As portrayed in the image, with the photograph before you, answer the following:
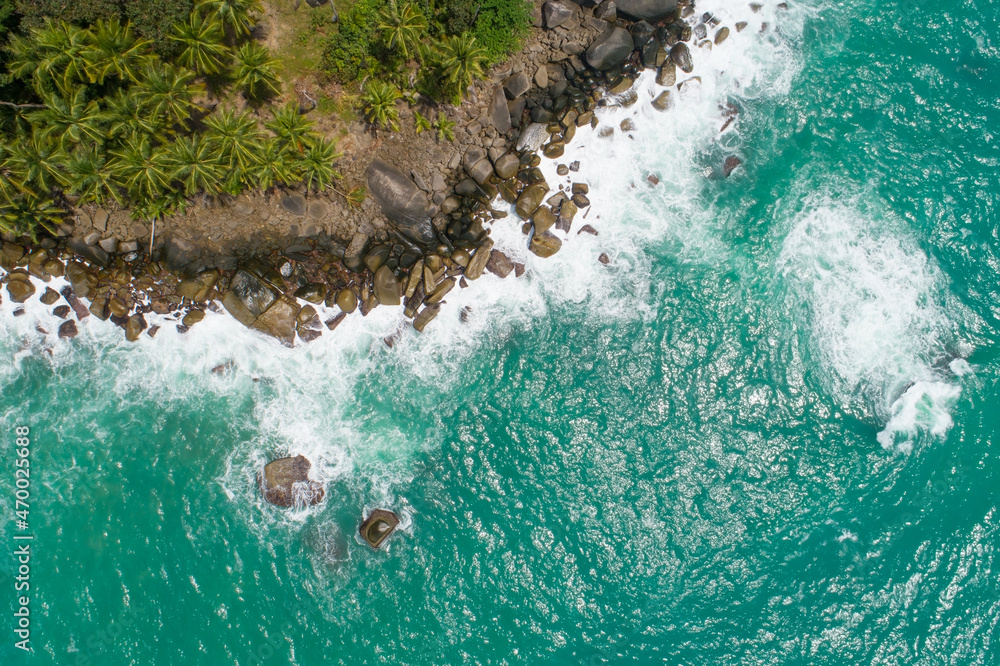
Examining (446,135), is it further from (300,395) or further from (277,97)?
(300,395)

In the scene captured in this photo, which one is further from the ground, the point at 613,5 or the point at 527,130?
the point at 613,5


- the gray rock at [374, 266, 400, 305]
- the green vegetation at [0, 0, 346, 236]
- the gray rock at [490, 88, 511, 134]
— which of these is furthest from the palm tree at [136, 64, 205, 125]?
the gray rock at [490, 88, 511, 134]

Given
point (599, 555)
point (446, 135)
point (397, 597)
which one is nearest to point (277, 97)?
point (446, 135)

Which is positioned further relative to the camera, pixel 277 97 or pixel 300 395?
pixel 300 395

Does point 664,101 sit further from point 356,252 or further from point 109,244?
point 109,244

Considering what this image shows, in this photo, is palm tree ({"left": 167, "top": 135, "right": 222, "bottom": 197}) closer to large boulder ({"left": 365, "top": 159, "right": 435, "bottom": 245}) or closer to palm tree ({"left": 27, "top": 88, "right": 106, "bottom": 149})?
palm tree ({"left": 27, "top": 88, "right": 106, "bottom": 149})

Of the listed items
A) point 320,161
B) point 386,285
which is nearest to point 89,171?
point 320,161
